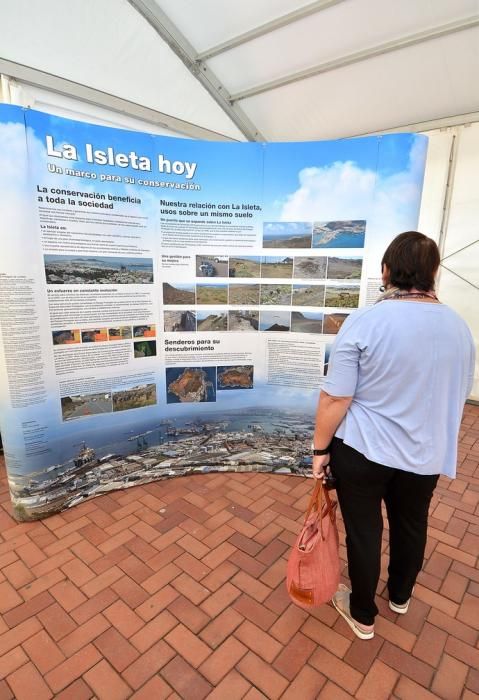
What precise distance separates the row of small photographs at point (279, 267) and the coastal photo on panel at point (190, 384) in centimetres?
54

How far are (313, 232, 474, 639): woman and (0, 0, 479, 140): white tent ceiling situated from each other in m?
2.77

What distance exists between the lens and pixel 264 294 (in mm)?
2787

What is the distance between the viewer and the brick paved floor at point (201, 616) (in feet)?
5.08

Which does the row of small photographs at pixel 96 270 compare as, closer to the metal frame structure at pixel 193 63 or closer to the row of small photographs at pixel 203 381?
the row of small photographs at pixel 203 381

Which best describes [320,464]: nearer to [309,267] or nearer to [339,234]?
[309,267]

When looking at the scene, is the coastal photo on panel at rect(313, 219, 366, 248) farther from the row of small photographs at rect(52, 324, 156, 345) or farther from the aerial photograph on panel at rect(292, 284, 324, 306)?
the row of small photographs at rect(52, 324, 156, 345)

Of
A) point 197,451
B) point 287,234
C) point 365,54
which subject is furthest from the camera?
point 365,54

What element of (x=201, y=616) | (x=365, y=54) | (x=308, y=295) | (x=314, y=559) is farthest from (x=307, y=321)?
(x=365, y=54)

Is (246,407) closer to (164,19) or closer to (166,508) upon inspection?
(166,508)

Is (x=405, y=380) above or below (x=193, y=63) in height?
below

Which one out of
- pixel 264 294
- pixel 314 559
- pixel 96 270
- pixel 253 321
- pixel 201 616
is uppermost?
pixel 96 270

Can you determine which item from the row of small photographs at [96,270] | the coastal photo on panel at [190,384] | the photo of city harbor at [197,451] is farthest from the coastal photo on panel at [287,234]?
the photo of city harbor at [197,451]

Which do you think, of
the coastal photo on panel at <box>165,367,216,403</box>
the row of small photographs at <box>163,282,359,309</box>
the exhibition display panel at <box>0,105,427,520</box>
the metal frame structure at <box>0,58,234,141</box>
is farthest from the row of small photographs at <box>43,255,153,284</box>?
the metal frame structure at <box>0,58,234,141</box>

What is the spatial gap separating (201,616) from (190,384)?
1.48 metres
